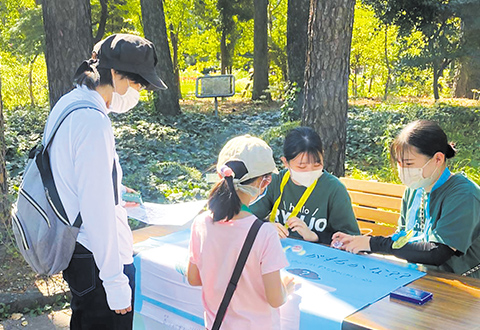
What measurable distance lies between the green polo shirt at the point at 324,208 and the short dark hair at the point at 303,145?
0.66 feet

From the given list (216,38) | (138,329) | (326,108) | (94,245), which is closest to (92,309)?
(94,245)

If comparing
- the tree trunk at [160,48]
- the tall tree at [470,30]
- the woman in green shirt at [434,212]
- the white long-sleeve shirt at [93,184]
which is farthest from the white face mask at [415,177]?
the tree trunk at [160,48]

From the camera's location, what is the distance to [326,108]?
17.4ft

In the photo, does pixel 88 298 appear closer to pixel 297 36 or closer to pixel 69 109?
pixel 69 109

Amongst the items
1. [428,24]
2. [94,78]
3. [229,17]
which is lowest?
[94,78]

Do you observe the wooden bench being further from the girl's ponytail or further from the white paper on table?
the girl's ponytail

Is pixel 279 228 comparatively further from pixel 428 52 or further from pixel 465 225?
pixel 428 52

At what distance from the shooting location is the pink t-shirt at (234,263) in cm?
197

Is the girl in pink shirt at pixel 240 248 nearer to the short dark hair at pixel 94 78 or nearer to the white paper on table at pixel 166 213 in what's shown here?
the short dark hair at pixel 94 78

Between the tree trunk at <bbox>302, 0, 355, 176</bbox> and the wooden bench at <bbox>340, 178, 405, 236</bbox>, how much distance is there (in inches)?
55.2

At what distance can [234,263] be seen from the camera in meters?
2.01

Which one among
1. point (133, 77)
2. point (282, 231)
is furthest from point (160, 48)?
point (133, 77)

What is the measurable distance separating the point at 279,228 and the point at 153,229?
877 millimetres

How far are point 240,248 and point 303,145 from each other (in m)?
1.28
